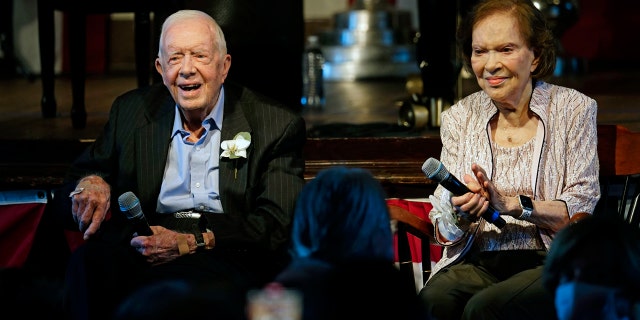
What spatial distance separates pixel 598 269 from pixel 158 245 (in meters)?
1.34

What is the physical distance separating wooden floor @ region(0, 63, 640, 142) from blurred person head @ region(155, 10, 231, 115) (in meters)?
1.38

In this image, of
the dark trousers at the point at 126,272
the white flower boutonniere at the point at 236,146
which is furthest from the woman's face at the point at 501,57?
the dark trousers at the point at 126,272

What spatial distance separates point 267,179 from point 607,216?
4.13 ft

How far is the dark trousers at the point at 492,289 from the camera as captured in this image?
299 cm

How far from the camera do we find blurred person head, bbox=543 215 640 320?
2256 millimetres

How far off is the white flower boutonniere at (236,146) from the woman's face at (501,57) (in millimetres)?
702

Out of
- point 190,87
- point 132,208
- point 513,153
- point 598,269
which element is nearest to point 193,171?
point 190,87

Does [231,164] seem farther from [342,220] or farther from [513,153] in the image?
[342,220]

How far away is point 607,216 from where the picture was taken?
2.34 m

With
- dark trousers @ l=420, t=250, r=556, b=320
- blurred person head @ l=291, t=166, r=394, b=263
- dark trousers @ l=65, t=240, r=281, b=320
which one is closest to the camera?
blurred person head @ l=291, t=166, r=394, b=263

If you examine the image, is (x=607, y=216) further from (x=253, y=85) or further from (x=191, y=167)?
(x=253, y=85)

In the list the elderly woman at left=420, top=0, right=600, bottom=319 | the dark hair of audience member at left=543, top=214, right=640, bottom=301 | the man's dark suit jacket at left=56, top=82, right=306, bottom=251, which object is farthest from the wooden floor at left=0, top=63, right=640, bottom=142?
the dark hair of audience member at left=543, top=214, right=640, bottom=301

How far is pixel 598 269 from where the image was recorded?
7.49 feet

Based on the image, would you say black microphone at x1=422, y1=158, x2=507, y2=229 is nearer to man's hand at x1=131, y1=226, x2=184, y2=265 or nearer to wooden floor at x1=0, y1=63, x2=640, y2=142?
man's hand at x1=131, y1=226, x2=184, y2=265
